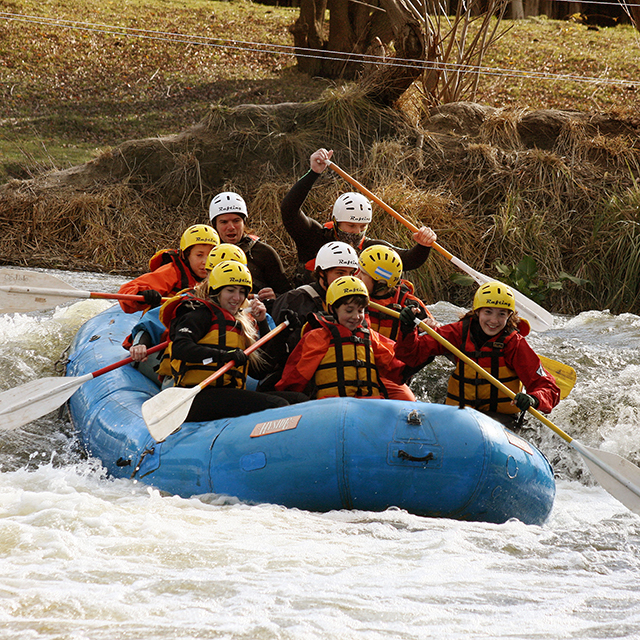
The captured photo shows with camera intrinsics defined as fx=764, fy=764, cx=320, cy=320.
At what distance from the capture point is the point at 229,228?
5.01 metres

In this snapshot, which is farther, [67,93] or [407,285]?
[67,93]

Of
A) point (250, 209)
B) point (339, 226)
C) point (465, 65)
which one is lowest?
point (250, 209)

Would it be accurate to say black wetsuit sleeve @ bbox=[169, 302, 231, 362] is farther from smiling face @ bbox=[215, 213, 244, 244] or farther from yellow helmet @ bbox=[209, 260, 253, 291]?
smiling face @ bbox=[215, 213, 244, 244]

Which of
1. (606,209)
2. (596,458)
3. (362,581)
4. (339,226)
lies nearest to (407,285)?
(339,226)

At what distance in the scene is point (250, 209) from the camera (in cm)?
1025

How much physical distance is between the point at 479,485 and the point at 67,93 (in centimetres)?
1507

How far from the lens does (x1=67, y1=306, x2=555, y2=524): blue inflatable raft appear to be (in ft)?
10.9

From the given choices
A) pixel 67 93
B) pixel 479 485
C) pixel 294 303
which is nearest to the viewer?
pixel 479 485

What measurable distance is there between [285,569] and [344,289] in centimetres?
157

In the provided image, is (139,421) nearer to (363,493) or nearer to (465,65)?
(363,493)

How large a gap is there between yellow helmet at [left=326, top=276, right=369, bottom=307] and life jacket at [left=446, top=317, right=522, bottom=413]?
2.57 feet

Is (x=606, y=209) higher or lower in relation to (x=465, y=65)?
lower

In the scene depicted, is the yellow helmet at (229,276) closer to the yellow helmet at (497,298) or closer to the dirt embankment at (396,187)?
the yellow helmet at (497,298)

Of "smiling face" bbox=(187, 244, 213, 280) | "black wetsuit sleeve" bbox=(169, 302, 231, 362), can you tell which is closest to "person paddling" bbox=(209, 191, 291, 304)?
"smiling face" bbox=(187, 244, 213, 280)
